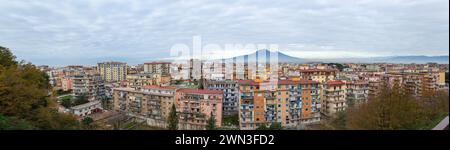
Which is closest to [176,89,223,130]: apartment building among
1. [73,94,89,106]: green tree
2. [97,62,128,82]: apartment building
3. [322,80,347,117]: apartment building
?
[97,62,128,82]: apartment building

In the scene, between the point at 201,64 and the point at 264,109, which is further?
the point at 201,64

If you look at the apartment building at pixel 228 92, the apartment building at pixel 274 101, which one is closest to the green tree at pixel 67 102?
the apartment building at pixel 228 92

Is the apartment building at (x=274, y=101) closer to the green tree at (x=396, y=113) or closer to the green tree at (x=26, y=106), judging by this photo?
the green tree at (x=396, y=113)

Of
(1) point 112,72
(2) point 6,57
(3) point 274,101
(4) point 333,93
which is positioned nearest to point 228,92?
(3) point 274,101

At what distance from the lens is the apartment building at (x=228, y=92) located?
4.78m

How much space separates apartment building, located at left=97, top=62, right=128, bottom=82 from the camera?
553 cm

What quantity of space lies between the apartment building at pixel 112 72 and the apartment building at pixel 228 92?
1.80 metres

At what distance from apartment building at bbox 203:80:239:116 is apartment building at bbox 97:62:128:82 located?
180 cm

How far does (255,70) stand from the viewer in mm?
4535

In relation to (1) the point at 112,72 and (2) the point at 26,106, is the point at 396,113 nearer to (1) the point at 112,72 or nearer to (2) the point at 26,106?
(2) the point at 26,106

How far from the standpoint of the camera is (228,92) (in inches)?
203
